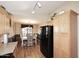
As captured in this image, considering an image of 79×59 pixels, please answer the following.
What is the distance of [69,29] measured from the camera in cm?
280

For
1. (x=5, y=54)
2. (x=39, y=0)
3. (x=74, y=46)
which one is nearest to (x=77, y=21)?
(x=74, y=46)

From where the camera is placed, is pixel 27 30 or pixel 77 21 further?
pixel 27 30

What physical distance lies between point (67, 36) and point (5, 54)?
1.67 meters

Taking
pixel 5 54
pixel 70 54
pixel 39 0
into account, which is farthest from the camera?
pixel 39 0

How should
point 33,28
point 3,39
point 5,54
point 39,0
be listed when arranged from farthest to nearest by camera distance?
point 33,28
point 3,39
point 39,0
point 5,54

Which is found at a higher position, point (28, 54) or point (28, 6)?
point (28, 6)

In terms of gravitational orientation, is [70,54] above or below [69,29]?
below

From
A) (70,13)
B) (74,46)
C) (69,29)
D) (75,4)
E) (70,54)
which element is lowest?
(70,54)

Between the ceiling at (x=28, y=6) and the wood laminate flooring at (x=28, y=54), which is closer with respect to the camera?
the ceiling at (x=28, y=6)

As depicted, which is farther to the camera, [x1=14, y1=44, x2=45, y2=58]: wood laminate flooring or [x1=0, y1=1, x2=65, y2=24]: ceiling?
[x1=14, y1=44, x2=45, y2=58]: wood laminate flooring

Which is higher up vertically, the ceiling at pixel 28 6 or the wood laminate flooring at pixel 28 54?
the ceiling at pixel 28 6

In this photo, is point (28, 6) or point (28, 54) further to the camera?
point (28, 54)

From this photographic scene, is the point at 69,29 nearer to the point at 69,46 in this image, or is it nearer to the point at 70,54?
the point at 69,46

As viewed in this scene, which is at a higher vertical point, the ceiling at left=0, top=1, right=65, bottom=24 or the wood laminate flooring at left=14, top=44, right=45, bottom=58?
the ceiling at left=0, top=1, right=65, bottom=24
